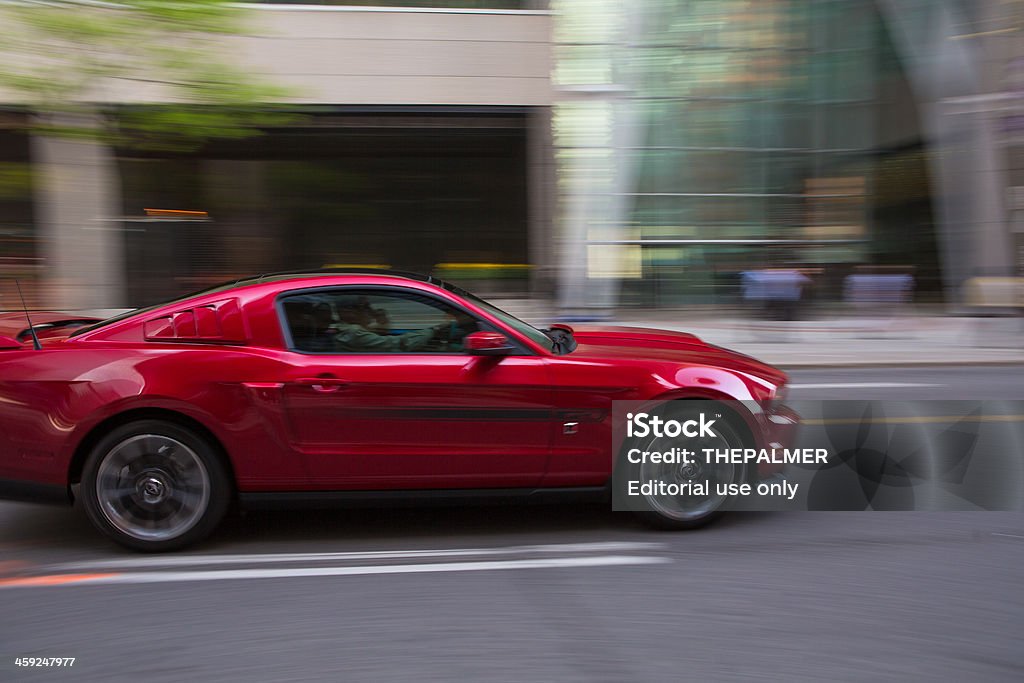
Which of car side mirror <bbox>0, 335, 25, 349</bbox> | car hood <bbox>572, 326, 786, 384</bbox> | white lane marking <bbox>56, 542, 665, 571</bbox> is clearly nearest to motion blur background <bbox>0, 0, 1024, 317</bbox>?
car side mirror <bbox>0, 335, 25, 349</bbox>

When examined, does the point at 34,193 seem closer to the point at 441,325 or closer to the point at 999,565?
the point at 441,325

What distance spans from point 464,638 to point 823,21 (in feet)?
57.6

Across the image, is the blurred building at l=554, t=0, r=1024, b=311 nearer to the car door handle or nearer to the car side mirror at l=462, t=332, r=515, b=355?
the car side mirror at l=462, t=332, r=515, b=355

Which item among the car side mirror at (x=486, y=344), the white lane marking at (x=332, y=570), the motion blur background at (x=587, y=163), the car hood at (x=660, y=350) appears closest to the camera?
the white lane marking at (x=332, y=570)

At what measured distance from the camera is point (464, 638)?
344 centimetres

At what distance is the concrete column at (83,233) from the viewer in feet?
51.2

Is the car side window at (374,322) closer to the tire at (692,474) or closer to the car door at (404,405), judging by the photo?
the car door at (404,405)

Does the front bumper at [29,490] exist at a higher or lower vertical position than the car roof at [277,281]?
lower

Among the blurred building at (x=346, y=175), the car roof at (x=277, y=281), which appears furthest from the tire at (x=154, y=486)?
the blurred building at (x=346, y=175)

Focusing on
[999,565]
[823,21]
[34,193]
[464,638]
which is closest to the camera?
[464,638]

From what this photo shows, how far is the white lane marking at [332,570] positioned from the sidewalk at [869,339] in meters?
7.91

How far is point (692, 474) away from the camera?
15.3 feet

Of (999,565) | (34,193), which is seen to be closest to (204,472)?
(999,565)

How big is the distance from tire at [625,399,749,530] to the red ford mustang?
0.06 ft
